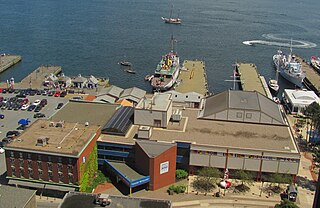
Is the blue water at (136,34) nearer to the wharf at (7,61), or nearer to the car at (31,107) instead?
the wharf at (7,61)

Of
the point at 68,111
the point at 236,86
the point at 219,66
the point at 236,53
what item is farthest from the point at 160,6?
the point at 68,111

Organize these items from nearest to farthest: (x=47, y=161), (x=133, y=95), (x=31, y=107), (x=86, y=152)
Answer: (x=47, y=161)
(x=86, y=152)
(x=31, y=107)
(x=133, y=95)

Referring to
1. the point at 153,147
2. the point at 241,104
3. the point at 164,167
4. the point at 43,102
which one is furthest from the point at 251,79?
the point at 164,167

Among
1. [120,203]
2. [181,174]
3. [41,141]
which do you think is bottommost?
[181,174]

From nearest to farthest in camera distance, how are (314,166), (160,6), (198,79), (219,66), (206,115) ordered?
(314,166)
(206,115)
(198,79)
(219,66)
(160,6)

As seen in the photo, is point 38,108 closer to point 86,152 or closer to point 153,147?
point 86,152

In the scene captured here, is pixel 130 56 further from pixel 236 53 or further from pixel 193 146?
pixel 193 146

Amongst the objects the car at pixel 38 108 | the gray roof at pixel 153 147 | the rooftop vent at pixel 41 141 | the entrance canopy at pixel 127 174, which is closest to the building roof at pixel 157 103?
the gray roof at pixel 153 147
